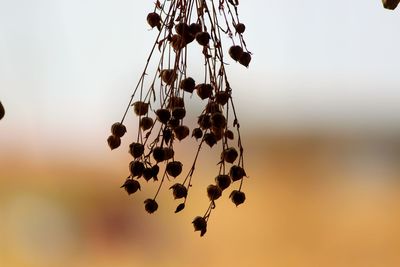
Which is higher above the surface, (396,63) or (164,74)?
(396,63)

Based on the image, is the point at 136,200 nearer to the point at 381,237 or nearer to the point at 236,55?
the point at 381,237

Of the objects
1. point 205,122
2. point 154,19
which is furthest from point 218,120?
point 154,19

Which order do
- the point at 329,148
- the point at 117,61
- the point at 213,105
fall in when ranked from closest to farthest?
the point at 213,105
the point at 117,61
the point at 329,148

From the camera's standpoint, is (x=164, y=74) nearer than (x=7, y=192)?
Yes

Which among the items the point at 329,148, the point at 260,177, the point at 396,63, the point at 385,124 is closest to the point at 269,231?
the point at 260,177

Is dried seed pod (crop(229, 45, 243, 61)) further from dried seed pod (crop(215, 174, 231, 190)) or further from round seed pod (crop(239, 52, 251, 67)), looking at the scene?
dried seed pod (crop(215, 174, 231, 190))

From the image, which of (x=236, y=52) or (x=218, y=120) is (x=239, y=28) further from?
(x=218, y=120)
